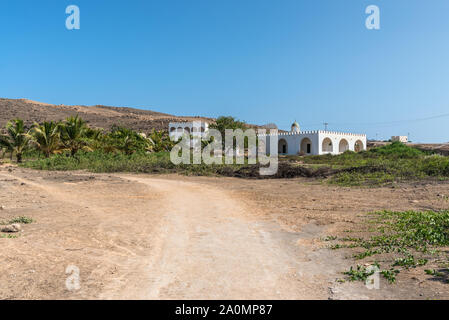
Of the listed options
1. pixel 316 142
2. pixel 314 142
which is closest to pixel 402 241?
pixel 316 142

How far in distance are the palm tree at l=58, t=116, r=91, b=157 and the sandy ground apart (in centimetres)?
1953

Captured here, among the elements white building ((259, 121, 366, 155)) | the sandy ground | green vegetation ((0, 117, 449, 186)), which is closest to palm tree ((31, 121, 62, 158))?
green vegetation ((0, 117, 449, 186))

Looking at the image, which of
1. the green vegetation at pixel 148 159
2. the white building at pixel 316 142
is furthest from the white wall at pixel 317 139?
the green vegetation at pixel 148 159

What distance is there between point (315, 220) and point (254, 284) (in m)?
4.97

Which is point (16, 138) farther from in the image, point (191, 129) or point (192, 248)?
point (192, 248)

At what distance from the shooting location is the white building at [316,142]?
4128 cm

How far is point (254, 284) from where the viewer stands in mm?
4707

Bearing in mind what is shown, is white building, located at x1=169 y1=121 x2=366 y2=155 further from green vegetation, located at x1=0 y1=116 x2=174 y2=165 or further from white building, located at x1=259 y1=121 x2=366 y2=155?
green vegetation, located at x1=0 y1=116 x2=174 y2=165

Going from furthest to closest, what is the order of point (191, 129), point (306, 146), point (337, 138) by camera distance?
point (191, 129)
point (306, 146)
point (337, 138)

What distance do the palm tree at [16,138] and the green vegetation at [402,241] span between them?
104 ft

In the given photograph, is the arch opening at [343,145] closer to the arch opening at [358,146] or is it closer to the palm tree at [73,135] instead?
the arch opening at [358,146]

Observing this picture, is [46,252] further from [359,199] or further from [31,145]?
[31,145]

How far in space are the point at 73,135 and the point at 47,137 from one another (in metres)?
2.18

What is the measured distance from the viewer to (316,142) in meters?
41.0
